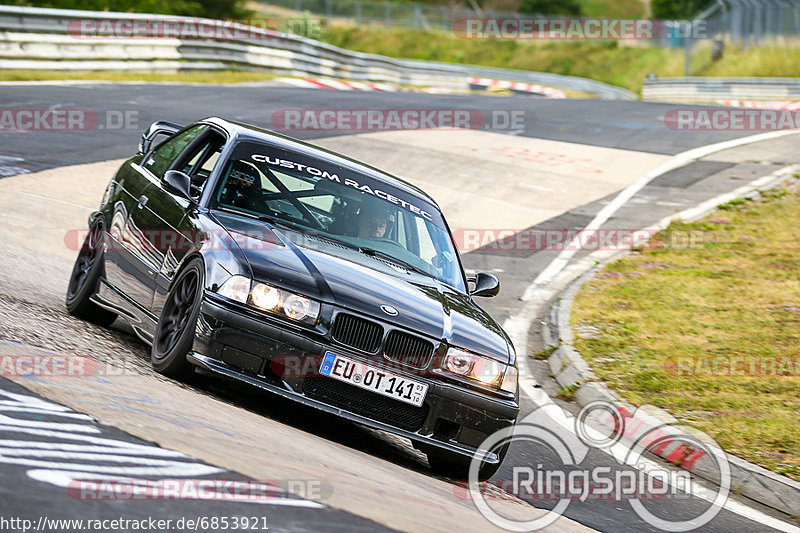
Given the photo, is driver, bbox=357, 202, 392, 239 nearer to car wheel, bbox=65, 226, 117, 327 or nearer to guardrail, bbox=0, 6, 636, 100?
car wheel, bbox=65, 226, 117, 327

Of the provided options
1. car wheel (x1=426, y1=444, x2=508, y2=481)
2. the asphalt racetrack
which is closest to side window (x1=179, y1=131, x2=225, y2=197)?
the asphalt racetrack

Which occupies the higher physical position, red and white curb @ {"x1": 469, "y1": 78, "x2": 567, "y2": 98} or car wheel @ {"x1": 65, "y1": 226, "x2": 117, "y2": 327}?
car wheel @ {"x1": 65, "y1": 226, "x2": 117, "y2": 327}

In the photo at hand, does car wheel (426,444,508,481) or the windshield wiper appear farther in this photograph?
the windshield wiper

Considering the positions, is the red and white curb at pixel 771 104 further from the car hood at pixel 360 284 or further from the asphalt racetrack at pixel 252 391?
the car hood at pixel 360 284

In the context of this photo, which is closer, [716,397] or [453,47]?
[716,397]

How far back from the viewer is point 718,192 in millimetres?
17500

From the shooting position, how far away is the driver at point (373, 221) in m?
6.79

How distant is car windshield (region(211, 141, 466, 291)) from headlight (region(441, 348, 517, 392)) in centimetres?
103

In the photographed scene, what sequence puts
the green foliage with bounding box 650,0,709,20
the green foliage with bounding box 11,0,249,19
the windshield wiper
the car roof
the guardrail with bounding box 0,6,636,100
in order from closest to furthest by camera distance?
the windshield wiper, the car roof, the guardrail with bounding box 0,6,636,100, the green foliage with bounding box 11,0,249,19, the green foliage with bounding box 650,0,709,20

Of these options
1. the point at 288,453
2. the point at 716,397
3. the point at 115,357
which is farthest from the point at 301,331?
the point at 716,397

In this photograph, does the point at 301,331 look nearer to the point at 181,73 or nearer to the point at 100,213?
the point at 100,213

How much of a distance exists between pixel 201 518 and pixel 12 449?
86cm

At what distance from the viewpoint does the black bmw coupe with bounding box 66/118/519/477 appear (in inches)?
218

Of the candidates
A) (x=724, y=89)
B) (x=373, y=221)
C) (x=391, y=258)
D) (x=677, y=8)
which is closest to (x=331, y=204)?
(x=373, y=221)
